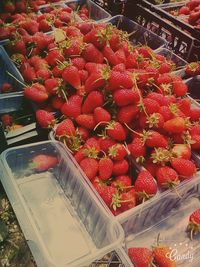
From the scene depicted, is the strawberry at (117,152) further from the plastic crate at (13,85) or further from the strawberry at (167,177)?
the plastic crate at (13,85)

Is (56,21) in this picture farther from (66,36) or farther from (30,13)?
(66,36)

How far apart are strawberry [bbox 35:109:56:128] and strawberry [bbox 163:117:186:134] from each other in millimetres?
490

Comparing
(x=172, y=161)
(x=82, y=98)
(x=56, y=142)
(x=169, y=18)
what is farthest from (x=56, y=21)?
(x=172, y=161)

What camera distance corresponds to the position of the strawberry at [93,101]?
4.76 ft

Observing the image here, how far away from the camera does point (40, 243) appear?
113 cm

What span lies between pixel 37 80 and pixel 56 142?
0.37 metres

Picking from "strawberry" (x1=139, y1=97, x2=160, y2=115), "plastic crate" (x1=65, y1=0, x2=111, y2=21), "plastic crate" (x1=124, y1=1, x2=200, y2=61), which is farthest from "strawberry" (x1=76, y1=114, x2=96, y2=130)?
"plastic crate" (x1=65, y1=0, x2=111, y2=21)

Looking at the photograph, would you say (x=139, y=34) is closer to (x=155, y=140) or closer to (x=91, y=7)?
(x=91, y=7)

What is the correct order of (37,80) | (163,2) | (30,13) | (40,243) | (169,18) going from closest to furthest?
1. (40,243)
2. (37,80)
3. (169,18)
4. (30,13)
5. (163,2)

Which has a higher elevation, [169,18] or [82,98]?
[169,18]

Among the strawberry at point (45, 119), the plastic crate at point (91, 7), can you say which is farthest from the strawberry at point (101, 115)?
the plastic crate at point (91, 7)

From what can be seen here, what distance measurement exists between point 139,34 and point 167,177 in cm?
131

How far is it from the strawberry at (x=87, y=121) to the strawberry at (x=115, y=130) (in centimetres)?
8

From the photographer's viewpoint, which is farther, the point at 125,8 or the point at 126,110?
the point at 125,8
